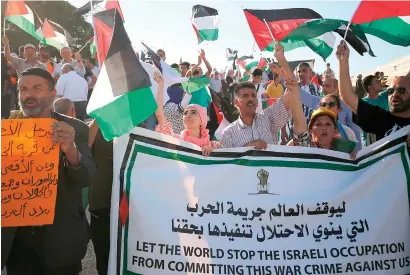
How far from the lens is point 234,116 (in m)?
10.8

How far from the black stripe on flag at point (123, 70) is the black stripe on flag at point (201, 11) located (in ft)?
22.3

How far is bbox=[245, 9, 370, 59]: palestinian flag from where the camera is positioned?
4.31 m

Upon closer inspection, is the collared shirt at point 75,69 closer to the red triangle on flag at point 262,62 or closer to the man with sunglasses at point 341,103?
the man with sunglasses at point 341,103

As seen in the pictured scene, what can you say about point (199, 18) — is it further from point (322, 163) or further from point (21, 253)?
point (21, 253)

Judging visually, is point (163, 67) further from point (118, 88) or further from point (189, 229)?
point (189, 229)

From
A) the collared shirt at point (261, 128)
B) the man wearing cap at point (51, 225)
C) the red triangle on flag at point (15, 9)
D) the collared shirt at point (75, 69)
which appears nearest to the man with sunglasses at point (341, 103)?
the collared shirt at point (261, 128)

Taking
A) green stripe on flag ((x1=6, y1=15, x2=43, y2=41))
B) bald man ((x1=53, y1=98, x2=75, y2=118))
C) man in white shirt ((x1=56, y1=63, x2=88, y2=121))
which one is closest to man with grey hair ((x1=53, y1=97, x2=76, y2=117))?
bald man ((x1=53, y1=98, x2=75, y2=118))

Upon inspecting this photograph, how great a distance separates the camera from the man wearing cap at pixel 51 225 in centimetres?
240

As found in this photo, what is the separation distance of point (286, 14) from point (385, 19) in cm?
101

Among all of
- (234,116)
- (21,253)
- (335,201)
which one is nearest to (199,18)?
(234,116)

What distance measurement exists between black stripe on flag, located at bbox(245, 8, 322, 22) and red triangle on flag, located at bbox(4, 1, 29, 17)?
5249 millimetres

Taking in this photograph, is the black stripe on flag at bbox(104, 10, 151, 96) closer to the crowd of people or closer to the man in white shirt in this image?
the crowd of people

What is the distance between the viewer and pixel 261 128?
377 centimetres

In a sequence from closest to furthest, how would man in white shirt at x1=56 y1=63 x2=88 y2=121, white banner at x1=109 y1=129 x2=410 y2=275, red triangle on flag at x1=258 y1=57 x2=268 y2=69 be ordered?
A: white banner at x1=109 y1=129 x2=410 y2=275 < man in white shirt at x1=56 y1=63 x2=88 y2=121 < red triangle on flag at x1=258 y1=57 x2=268 y2=69
